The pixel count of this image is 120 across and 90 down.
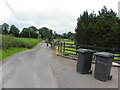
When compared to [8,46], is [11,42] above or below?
above

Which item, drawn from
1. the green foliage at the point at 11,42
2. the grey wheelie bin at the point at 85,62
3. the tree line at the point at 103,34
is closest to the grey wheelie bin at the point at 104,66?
the grey wheelie bin at the point at 85,62

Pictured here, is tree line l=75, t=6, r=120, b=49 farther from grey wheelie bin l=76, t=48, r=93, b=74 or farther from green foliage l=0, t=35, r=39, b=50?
grey wheelie bin l=76, t=48, r=93, b=74

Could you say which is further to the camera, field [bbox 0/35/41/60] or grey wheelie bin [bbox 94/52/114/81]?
field [bbox 0/35/41/60]

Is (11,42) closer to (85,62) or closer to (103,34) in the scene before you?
(85,62)

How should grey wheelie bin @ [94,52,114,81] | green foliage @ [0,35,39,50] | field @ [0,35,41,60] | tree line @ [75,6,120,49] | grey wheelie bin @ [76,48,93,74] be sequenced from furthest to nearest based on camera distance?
1. tree line @ [75,6,120,49]
2. green foliage @ [0,35,39,50]
3. field @ [0,35,41,60]
4. grey wheelie bin @ [76,48,93,74]
5. grey wheelie bin @ [94,52,114,81]

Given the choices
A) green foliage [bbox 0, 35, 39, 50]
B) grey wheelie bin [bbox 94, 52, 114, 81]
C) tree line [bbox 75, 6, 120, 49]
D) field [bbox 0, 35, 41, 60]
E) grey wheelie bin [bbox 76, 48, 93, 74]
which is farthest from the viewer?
tree line [bbox 75, 6, 120, 49]

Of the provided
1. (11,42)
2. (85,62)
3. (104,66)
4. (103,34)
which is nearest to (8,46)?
(11,42)

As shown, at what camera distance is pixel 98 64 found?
7.71 metres

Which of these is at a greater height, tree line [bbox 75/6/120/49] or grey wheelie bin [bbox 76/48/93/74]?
tree line [bbox 75/6/120/49]

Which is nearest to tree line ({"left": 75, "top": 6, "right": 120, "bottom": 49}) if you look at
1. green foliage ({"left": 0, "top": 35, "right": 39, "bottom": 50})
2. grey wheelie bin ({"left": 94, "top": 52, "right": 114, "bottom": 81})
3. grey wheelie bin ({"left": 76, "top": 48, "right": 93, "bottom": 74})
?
green foliage ({"left": 0, "top": 35, "right": 39, "bottom": 50})

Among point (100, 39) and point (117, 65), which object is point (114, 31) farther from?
point (117, 65)

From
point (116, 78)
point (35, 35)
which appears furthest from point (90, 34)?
point (35, 35)

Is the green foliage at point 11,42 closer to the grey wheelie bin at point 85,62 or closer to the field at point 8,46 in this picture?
the field at point 8,46

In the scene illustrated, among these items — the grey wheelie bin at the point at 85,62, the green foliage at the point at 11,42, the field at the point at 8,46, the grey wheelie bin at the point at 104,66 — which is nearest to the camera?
the grey wheelie bin at the point at 104,66
